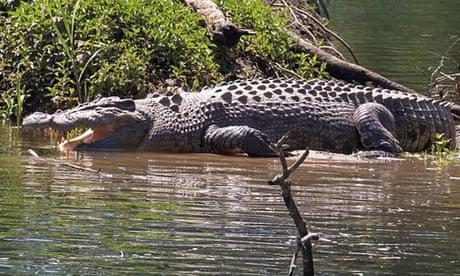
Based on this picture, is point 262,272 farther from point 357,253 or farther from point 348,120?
point 348,120

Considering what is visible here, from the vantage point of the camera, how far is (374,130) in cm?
983

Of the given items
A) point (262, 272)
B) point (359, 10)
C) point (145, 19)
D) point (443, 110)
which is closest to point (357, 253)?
point (262, 272)

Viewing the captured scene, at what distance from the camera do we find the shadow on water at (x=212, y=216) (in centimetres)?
516

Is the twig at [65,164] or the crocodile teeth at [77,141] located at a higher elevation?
the crocodile teeth at [77,141]

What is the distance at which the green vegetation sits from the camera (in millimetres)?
10898

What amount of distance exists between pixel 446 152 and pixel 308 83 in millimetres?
1344

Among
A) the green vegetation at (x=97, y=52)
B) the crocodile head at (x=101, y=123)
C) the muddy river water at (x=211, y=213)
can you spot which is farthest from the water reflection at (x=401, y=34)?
the muddy river water at (x=211, y=213)

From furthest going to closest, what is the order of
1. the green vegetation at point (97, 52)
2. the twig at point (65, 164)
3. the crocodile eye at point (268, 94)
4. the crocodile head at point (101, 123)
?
the green vegetation at point (97, 52) < the crocodile eye at point (268, 94) < the crocodile head at point (101, 123) < the twig at point (65, 164)

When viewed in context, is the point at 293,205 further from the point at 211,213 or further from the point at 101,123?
A: the point at 101,123

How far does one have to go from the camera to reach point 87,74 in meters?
11.0

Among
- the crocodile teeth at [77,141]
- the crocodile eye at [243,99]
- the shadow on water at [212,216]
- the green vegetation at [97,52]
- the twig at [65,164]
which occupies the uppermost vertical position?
the green vegetation at [97,52]

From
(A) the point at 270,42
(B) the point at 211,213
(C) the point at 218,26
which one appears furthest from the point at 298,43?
(B) the point at 211,213

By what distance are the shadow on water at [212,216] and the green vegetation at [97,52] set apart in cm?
190

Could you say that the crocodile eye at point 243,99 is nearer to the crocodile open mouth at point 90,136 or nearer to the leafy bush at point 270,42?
the crocodile open mouth at point 90,136
